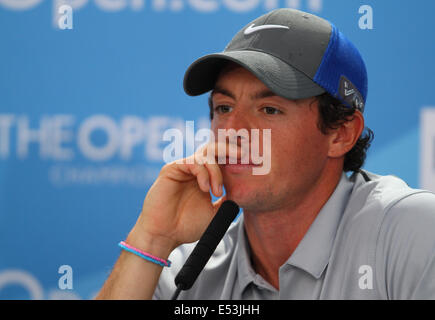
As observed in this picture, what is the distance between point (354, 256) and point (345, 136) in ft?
1.21

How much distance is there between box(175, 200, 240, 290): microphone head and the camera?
889 mm

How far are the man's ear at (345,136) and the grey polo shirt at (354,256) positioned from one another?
0.27ft

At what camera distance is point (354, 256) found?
1.05 metres

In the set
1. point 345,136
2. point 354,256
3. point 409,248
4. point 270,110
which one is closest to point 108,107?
point 270,110

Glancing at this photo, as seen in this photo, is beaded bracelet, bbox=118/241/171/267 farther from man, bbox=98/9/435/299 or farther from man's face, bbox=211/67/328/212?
man's face, bbox=211/67/328/212

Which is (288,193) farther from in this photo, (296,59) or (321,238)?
(296,59)

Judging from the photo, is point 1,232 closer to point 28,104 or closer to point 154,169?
point 28,104

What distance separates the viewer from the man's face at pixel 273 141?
1137mm

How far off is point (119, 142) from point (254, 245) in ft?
2.23

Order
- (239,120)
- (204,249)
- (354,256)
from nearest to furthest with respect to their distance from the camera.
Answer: (204,249)
(354,256)
(239,120)

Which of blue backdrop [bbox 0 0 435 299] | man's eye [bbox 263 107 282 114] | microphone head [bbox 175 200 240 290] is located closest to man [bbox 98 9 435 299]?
man's eye [bbox 263 107 282 114]

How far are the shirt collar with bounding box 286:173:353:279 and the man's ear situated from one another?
9 cm

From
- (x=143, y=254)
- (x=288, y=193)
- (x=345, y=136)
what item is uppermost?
(x=345, y=136)

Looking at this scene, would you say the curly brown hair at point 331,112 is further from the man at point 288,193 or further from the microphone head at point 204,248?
the microphone head at point 204,248
